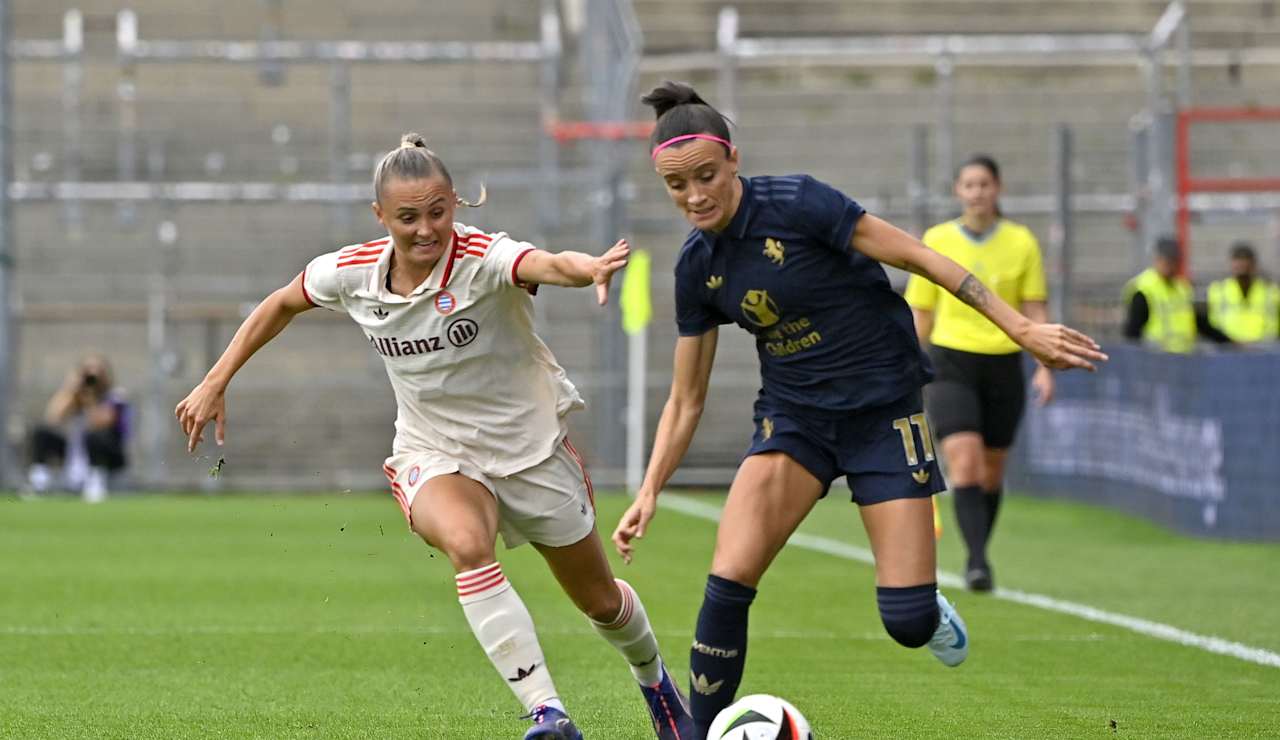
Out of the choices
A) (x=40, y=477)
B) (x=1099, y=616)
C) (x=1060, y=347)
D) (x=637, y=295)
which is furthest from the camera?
(x=40, y=477)

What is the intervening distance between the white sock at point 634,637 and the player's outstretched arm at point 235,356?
131 centimetres

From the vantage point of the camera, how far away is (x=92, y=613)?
35.3 feet

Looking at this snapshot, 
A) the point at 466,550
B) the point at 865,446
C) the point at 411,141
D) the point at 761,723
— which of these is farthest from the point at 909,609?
the point at 411,141

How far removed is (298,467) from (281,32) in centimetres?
781

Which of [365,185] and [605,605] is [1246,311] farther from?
[605,605]

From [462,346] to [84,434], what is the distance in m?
15.0

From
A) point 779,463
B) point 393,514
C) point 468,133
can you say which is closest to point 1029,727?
point 779,463

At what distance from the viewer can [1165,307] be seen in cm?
1848

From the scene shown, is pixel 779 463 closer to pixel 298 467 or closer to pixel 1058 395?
pixel 1058 395

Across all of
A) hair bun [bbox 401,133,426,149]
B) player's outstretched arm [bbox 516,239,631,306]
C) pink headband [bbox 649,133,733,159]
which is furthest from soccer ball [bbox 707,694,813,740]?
hair bun [bbox 401,133,426,149]

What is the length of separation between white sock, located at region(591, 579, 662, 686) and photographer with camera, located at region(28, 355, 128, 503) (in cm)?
1434

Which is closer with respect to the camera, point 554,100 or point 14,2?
point 554,100

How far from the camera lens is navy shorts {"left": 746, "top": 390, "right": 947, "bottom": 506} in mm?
6641

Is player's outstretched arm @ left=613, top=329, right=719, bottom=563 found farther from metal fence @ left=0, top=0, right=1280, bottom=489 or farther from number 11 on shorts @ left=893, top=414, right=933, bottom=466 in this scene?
metal fence @ left=0, top=0, right=1280, bottom=489
